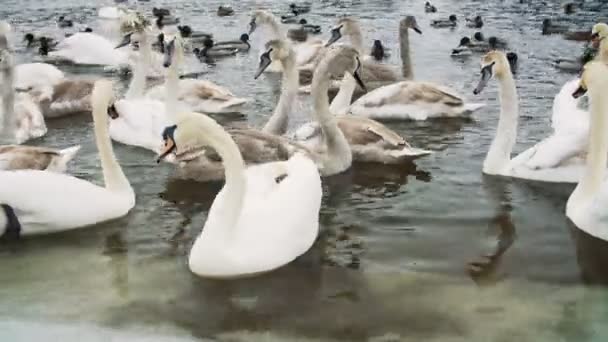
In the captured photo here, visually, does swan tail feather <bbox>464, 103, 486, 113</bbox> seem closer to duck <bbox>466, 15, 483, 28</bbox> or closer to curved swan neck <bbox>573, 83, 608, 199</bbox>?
curved swan neck <bbox>573, 83, 608, 199</bbox>

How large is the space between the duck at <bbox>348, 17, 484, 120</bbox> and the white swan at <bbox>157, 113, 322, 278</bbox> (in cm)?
429

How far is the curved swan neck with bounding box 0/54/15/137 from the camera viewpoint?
959 cm

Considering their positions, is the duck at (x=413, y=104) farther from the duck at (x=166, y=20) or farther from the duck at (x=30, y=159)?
the duck at (x=166, y=20)

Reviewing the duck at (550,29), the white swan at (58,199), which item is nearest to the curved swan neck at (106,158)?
the white swan at (58,199)

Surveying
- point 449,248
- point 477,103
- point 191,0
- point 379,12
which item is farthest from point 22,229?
point 191,0

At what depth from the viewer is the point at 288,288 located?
617 centimetres

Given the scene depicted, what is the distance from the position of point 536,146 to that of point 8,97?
540cm

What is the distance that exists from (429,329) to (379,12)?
2112 centimetres

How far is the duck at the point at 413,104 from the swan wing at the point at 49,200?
4592 millimetres

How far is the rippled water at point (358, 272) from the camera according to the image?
557 centimetres

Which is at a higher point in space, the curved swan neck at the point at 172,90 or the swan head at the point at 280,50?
the swan head at the point at 280,50

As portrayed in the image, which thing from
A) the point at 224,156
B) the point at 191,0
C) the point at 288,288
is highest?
the point at 224,156

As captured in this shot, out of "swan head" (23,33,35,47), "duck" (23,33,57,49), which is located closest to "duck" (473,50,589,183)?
"duck" (23,33,57,49)

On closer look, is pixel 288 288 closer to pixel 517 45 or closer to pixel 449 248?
pixel 449 248
